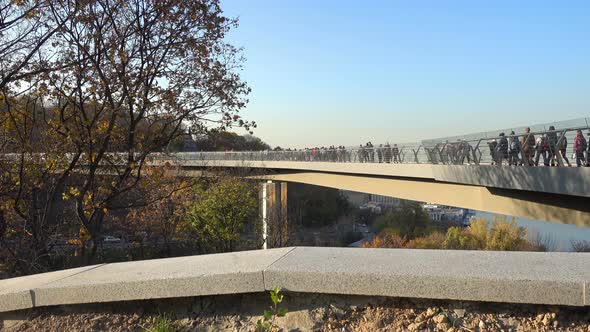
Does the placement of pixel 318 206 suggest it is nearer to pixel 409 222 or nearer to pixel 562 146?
pixel 409 222

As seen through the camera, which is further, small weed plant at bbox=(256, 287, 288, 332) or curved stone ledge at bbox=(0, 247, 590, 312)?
small weed plant at bbox=(256, 287, 288, 332)

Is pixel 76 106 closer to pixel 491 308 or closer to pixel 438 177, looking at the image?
pixel 491 308

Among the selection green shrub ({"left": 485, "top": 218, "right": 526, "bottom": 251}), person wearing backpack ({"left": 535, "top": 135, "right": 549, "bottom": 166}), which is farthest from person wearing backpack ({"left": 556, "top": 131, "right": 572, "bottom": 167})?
green shrub ({"left": 485, "top": 218, "right": 526, "bottom": 251})

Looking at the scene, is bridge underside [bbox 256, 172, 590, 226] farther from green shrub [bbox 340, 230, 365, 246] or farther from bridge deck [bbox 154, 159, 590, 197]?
green shrub [bbox 340, 230, 365, 246]

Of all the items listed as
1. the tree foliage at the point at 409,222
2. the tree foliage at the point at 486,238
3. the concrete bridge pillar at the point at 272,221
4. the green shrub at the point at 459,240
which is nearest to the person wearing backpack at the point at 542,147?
the concrete bridge pillar at the point at 272,221

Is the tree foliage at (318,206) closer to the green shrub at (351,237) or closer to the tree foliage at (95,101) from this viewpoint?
the green shrub at (351,237)

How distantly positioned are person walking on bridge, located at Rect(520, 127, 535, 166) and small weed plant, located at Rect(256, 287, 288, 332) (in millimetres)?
13407

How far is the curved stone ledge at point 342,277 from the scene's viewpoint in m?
2.84

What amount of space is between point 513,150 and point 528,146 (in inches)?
36.5

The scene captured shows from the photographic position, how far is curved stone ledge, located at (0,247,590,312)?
9.32 ft

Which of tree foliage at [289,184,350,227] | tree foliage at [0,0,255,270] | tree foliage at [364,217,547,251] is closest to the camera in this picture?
tree foliage at [0,0,255,270]

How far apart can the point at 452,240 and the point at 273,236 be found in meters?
15.6

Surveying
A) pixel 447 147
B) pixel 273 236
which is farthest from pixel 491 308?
pixel 273 236

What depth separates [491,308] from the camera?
300cm
